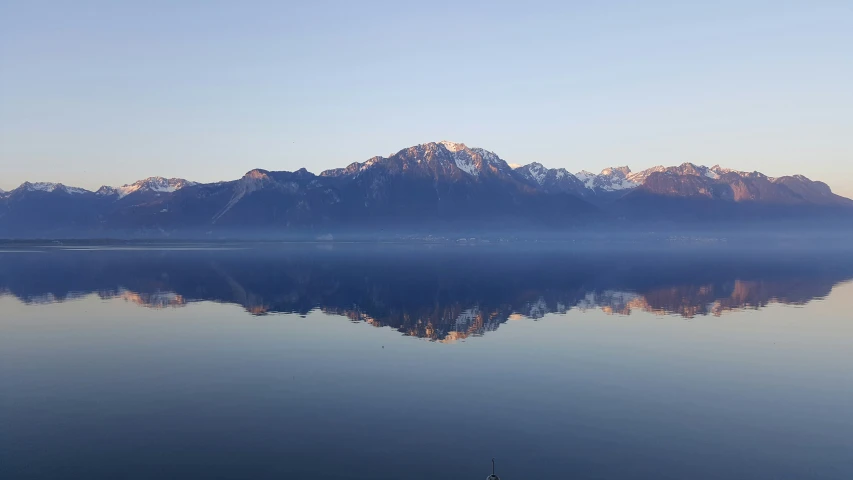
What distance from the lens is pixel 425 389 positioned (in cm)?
4081

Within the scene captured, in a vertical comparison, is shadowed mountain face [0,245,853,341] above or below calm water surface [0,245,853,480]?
above

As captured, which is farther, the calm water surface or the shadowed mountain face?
the shadowed mountain face

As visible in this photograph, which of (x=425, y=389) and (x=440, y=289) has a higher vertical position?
(x=440, y=289)

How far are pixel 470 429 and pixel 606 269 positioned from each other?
13281cm

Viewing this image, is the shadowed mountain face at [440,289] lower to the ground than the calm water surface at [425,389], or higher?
higher

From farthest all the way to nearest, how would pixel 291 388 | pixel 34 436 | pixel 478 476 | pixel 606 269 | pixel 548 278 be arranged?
1. pixel 606 269
2. pixel 548 278
3. pixel 291 388
4. pixel 34 436
5. pixel 478 476

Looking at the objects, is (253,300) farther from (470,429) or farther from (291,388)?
(470,429)

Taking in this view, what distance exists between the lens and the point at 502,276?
13525cm

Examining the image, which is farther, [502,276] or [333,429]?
[502,276]

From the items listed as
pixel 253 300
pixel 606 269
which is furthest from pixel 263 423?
pixel 606 269

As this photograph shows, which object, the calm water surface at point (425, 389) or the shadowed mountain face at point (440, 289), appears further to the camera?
the shadowed mountain face at point (440, 289)

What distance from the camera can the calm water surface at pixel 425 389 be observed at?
93.8 ft

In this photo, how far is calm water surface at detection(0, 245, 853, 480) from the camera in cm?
2858

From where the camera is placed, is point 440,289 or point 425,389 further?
point 440,289
